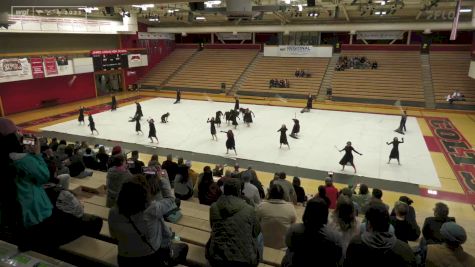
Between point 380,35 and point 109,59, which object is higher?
point 380,35

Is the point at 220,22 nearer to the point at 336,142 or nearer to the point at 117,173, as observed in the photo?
the point at 336,142

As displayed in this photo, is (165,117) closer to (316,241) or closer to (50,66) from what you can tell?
(50,66)

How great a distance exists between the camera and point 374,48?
29406 mm

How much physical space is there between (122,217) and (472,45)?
100.0 feet

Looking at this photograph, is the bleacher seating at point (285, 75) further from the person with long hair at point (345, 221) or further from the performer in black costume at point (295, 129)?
the person with long hair at point (345, 221)

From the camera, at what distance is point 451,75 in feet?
82.7

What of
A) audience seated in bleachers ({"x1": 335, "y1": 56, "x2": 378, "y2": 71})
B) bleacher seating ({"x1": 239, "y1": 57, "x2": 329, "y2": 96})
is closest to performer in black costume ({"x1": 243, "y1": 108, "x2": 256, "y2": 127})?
bleacher seating ({"x1": 239, "y1": 57, "x2": 329, "y2": 96})

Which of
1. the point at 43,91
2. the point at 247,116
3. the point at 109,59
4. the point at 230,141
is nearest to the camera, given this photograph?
the point at 230,141

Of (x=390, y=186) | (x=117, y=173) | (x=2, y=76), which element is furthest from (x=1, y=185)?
(x=2, y=76)

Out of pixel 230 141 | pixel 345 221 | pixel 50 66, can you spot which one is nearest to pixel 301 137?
pixel 230 141

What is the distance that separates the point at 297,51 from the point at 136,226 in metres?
29.7

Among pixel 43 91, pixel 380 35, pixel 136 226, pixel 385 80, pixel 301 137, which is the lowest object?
pixel 301 137

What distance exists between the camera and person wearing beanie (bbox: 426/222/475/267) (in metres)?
3.10

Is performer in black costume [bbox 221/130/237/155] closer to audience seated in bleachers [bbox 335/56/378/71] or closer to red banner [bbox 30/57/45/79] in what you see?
red banner [bbox 30/57/45/79]
